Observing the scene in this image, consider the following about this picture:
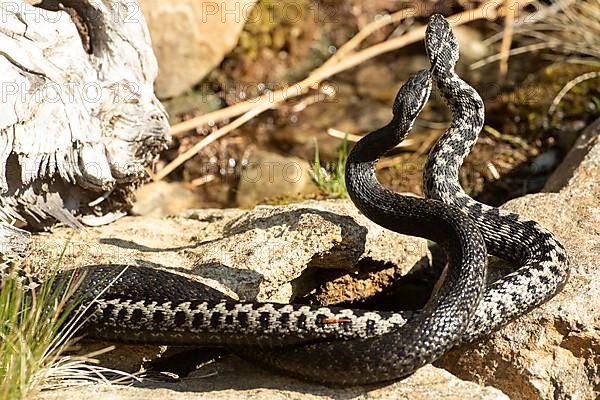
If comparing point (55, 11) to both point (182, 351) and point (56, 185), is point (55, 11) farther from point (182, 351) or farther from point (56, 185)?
point (182, 351)

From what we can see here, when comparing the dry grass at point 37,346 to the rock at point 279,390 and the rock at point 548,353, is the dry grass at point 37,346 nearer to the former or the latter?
the rock at point 279,390

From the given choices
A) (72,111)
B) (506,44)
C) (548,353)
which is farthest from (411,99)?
(506,44)

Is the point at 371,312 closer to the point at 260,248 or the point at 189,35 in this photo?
the point at 260,248

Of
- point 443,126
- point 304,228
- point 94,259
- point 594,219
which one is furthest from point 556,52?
point 94,259

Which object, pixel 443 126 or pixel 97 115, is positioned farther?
pixel 443 126

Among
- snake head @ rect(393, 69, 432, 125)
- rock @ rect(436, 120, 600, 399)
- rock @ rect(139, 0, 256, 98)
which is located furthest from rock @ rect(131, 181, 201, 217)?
rock @ rect(436, 120, 600, 399)

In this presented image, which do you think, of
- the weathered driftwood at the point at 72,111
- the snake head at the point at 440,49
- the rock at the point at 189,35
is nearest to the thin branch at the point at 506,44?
the rock at the point at 189,35

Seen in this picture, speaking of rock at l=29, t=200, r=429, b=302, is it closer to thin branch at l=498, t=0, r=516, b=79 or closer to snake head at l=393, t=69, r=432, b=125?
snake head at l=393, t=69, r=432, b=125
